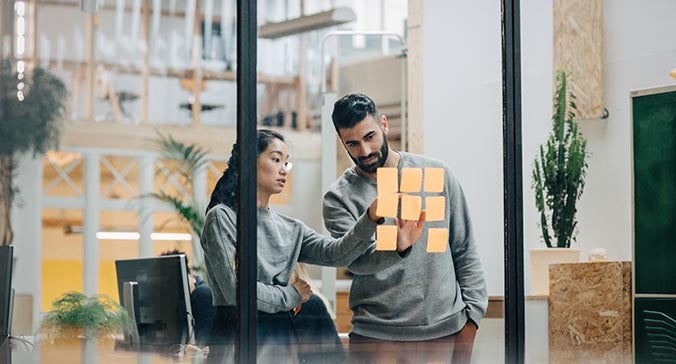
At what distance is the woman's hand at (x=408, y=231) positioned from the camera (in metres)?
6.48

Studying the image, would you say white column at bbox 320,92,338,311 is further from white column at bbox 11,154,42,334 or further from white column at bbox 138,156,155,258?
white column at bbox 11,154,42,334

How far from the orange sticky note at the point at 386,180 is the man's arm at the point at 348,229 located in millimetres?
176

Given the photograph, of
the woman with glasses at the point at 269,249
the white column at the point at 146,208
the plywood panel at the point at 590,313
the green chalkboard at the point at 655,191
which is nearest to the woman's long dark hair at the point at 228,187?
the woman with glasses at the point at 269,249

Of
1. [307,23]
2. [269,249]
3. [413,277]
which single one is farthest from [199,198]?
[413,277]

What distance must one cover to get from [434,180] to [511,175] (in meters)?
0.42

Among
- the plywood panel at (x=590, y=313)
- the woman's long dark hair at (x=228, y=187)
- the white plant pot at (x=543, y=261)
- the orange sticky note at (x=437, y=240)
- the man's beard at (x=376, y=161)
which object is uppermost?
the man's beard at (x=376, y=161)

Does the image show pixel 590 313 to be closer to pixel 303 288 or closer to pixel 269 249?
pixel 303 288

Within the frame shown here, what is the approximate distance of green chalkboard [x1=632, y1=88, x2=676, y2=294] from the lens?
276 inches

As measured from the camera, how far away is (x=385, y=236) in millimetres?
6465

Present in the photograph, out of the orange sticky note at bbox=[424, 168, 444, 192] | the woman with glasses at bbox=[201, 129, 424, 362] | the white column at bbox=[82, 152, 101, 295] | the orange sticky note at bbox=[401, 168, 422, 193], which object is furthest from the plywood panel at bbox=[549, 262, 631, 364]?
the white column at bbox=[82, 152, 101, 295]

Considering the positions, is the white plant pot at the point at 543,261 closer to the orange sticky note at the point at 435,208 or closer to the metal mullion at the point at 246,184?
the orange sticky note at the point at 435,208

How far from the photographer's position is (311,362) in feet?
21.1

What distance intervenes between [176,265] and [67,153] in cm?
69

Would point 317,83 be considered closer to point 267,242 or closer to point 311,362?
point 267,242
